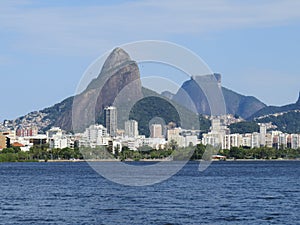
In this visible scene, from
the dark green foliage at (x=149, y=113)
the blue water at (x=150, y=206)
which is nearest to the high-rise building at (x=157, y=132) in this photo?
the dark green foliage at (x=149, y=113)

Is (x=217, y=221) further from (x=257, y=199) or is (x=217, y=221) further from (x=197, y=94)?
(x=197, y=94)

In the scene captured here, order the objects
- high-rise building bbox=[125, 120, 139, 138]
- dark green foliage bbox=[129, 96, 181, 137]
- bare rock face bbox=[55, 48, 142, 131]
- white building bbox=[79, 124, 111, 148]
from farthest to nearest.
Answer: white building bbox=[79, 124, 111, 148] < bare rock face bbox=[55, 48, 142, 131] < high-rise building bbox=[125, 120, 139, 138] < dark green foliage bbox=[129, 96, 181, 137]

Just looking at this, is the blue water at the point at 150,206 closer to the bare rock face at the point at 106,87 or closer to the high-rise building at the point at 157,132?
the bare rock face at the point at 106,87

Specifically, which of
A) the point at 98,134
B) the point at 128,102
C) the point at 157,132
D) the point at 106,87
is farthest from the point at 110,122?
the point at 128,102

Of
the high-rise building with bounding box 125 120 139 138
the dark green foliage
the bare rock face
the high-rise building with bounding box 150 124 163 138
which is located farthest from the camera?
the high-rise building with bounding box 150 124 163 138

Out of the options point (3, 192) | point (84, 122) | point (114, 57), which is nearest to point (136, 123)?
point (114, 57)

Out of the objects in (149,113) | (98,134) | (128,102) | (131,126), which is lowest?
(98,134)

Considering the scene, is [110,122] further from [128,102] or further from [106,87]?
[128,102]

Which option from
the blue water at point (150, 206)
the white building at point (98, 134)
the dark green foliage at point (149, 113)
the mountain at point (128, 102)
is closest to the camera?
the blue water at point (150, 206)

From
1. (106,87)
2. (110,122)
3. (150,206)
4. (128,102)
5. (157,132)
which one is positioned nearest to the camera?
(150,206)

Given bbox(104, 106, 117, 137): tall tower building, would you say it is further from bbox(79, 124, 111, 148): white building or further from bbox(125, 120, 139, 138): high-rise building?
bbox(79, 124, 111, 148): white building

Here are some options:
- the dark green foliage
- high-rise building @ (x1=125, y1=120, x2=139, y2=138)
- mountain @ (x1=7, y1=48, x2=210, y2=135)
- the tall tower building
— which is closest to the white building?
mountain @ (x1=7, y1=48, x2=210, y2=135)
